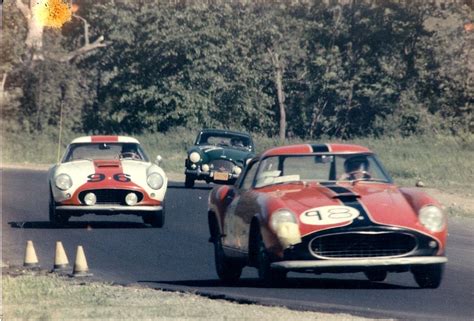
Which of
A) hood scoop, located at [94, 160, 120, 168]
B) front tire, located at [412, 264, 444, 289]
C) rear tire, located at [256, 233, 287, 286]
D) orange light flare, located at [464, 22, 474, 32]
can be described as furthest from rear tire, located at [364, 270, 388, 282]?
orange light flare, located at [464, 22, 474, 32]

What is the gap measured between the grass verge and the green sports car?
55.9 feet

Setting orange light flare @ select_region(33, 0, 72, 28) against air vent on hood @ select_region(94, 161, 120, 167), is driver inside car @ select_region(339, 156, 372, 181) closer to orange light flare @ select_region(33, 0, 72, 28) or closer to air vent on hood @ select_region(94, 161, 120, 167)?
orange light flare @ select_region(33, 0, 72, 28)

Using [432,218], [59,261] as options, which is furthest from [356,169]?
[59,261]

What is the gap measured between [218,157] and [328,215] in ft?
61.7

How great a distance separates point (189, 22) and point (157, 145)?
776 cm

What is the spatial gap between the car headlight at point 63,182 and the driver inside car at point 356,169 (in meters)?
7.54

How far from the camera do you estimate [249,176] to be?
1329cm

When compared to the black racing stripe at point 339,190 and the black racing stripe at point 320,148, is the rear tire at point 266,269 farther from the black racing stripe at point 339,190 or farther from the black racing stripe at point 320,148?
the black racing stripe at point 320,148

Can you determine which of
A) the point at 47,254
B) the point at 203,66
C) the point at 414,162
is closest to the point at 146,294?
the point at 47,254

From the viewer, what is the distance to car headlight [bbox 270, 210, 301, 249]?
449 inches

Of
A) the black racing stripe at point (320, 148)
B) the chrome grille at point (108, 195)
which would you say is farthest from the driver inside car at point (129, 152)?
the black racing stripe at point (320, 148)

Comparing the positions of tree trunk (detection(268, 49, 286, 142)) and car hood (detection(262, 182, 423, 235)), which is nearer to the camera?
car hood (detection(262, 182, 423, 235))

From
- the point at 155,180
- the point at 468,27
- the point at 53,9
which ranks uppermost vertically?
the point at 468,27

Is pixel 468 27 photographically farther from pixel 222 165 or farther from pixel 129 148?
pixel 129 148
